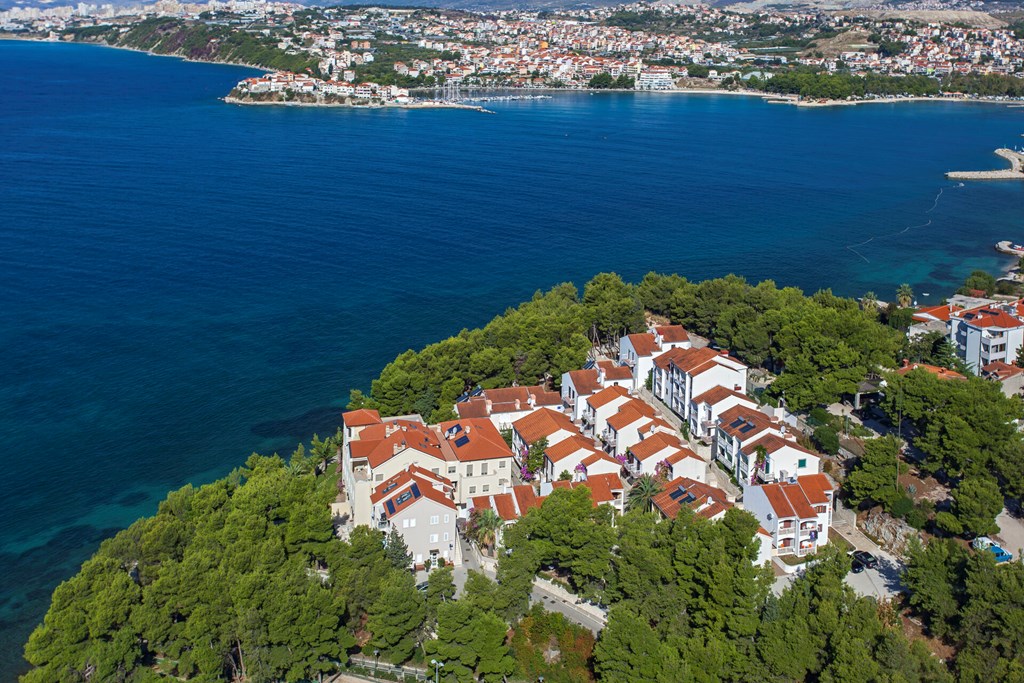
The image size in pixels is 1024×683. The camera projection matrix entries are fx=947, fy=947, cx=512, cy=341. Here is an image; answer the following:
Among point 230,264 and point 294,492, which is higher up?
point 294,492

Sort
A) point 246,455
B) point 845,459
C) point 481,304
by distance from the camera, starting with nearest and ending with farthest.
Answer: point 845,459
point 246,455
point 481,304

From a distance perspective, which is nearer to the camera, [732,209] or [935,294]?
[935,294]

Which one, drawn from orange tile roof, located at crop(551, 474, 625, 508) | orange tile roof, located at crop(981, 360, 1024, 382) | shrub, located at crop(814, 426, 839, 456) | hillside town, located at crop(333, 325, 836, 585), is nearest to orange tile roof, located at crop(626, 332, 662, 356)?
hillside town, located at crop(333, 325, 836, 585)

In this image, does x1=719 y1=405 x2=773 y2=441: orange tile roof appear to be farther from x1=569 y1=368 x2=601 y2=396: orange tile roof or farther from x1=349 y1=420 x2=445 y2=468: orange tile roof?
x1=349 y1=420 x2=445 y2=468: orange tile roof

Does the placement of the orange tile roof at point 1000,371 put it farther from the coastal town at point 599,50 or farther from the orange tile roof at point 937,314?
the coastal town at point 599,50

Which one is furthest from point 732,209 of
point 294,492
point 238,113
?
point 238,113

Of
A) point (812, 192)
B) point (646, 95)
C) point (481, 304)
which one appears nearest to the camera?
point (481, 304)

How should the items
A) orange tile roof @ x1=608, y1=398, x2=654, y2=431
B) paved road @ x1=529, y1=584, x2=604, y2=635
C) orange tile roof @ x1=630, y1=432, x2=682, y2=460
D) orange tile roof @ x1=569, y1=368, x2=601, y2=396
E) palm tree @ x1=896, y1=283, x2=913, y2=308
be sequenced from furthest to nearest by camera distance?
palm tree @ x1=896, y1=283, x2=913, y2=308 → orange tile roof @ x1=569, y1=368, x2=601, y2=396 → orange tile roof @ x1=608, y1=398, x2=654, y2=431 → orange tile roof @ x1=630, y1=432, x2=682, y2=460 → paved road @ x1=529, y1=584, x2=604, y2=635

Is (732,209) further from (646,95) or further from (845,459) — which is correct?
(646,95)
